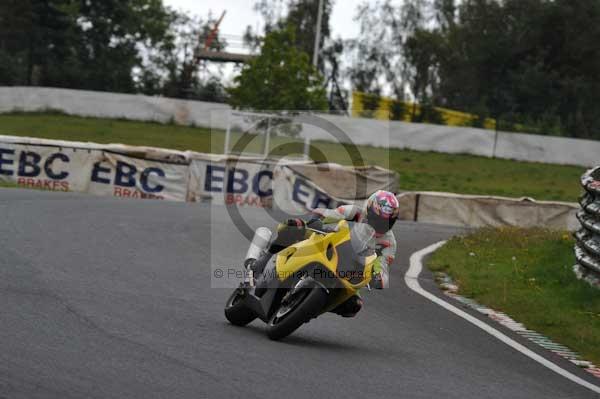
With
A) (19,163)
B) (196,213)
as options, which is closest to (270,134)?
(19,163)

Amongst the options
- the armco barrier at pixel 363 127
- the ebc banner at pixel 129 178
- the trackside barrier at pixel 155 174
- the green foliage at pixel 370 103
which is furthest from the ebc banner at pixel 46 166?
the green foliage at pixel 370 103

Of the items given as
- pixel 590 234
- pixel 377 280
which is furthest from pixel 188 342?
pixel 590 234

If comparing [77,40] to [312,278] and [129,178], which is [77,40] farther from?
[312,278]

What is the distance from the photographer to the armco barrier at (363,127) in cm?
3994

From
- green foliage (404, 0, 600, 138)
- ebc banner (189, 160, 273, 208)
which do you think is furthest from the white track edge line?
green foliage (404, 0, 600, 138)

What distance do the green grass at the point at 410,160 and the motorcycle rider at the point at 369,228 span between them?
24.5m

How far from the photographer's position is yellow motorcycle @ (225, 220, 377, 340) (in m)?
8.44

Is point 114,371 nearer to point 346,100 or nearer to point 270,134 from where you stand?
point 270,134

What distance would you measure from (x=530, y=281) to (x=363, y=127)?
2506cm

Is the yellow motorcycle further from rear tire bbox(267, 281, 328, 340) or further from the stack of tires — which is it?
the stack of tires

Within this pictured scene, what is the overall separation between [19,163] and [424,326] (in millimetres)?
16282

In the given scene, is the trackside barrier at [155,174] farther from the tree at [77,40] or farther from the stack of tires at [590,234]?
the tree at [77,40]

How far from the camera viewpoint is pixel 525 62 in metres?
49.2

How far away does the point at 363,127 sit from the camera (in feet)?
128
